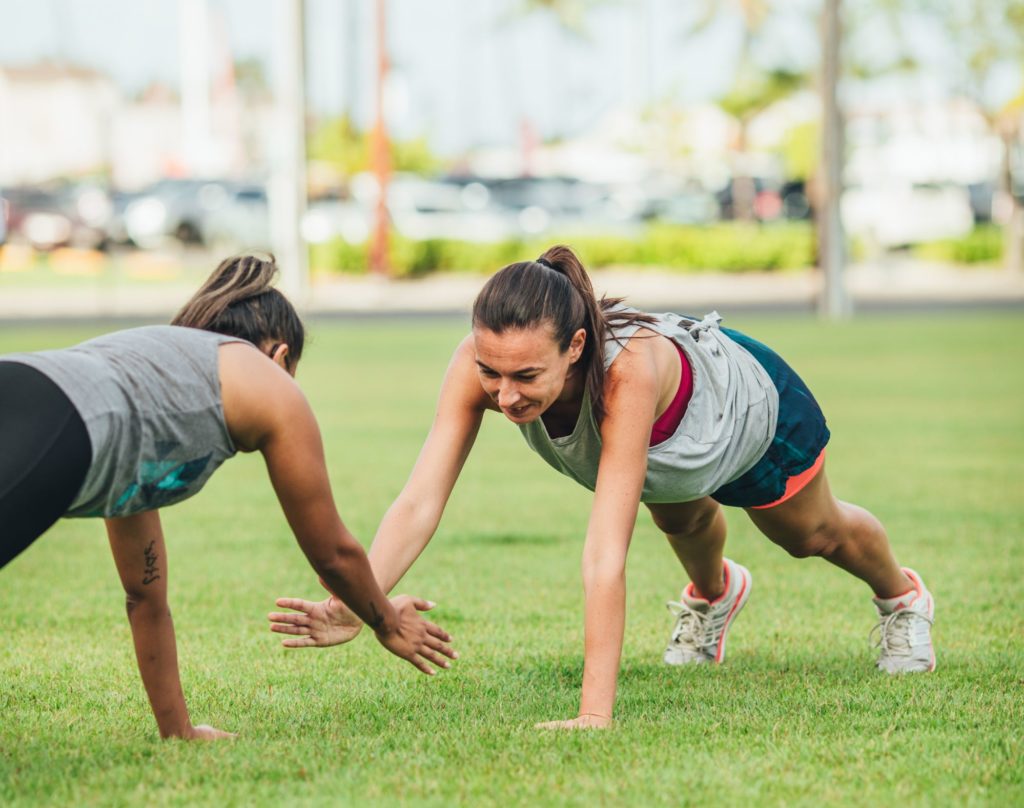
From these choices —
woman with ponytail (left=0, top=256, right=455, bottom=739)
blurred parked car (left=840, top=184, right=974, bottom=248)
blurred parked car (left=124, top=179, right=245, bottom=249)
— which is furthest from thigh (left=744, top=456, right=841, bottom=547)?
blurred parked car (left=840, top=184, right=974, bottom=248)

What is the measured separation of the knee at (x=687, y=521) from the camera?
16.4 feet

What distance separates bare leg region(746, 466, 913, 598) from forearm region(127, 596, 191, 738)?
73.8 inches

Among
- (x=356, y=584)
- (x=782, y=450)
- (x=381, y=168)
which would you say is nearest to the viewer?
(x=356, y=584)

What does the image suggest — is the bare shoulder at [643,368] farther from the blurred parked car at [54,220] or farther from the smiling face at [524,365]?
the blurred parked car at [54,220]

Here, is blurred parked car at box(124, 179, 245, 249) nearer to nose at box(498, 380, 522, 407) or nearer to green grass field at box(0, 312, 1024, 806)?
green grass field at box(0, 312, 1024, 806)

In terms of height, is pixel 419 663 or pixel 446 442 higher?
pixel 446 442

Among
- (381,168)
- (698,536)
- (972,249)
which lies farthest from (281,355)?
(972,249)

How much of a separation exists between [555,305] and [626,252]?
2985 cm

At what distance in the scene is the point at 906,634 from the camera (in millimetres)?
5289

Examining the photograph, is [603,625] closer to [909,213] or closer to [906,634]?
[906,634]

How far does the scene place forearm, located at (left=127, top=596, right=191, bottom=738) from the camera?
4211 millimetres

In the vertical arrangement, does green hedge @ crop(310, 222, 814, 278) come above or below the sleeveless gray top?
below

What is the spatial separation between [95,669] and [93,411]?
210 cm

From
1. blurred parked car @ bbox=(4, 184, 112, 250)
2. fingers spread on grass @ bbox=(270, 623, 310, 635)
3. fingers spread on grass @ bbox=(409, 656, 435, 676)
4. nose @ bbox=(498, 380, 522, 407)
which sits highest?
nose @ bbox=(498, 380, 522, 407)
